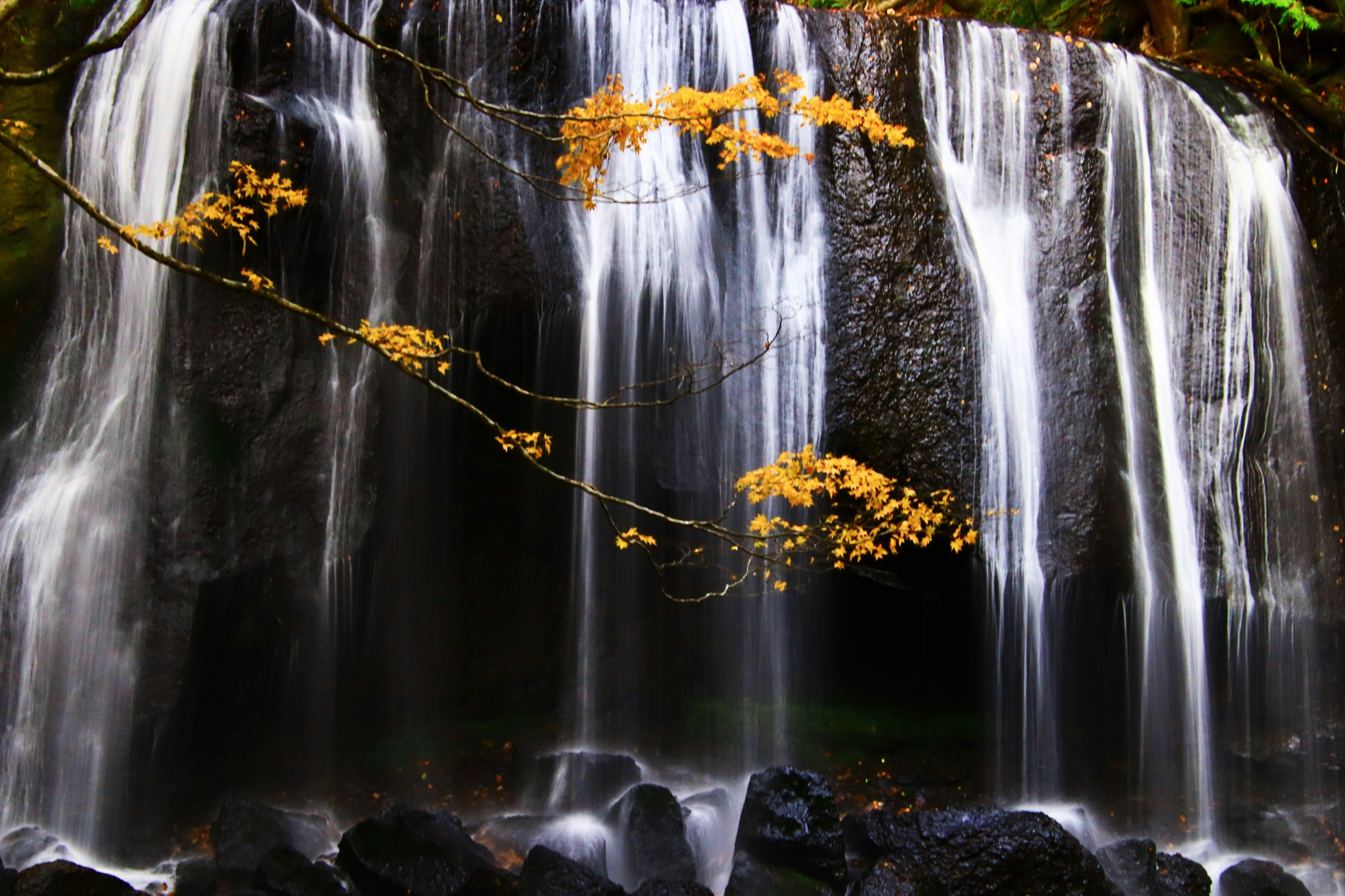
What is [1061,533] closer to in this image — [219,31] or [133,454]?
[133,454]

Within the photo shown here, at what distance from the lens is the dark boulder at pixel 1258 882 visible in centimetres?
691

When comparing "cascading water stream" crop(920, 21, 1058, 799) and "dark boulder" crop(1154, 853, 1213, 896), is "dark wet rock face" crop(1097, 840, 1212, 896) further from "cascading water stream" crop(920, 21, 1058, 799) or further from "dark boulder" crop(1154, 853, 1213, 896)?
"cascading water stream" crop(920, 21, 1058, 799)

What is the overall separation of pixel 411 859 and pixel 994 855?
3.91m

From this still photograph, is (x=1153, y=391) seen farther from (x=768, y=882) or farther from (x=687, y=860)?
(x=687, y=860)

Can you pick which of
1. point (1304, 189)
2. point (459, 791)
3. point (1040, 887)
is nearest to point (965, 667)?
point (1040, 887)

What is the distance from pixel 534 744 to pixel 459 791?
74 cm

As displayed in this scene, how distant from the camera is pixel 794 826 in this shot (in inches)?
254

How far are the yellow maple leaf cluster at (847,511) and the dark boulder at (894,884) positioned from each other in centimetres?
202

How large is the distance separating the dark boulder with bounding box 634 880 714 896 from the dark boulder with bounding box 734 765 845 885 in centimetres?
69

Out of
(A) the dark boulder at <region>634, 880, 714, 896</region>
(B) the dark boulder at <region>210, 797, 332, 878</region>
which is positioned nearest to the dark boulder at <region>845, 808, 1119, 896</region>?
(A) the dark boulder at <region>634, 880, 714, 896</region>

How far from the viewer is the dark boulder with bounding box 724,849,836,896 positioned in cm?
618

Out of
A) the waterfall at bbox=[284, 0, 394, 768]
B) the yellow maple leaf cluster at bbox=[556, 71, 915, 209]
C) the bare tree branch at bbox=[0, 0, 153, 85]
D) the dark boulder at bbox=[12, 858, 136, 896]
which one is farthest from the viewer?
the waterfall at bbox=[284, 0, 394, 768]

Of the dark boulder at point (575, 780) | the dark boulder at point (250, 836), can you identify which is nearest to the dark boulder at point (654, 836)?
the dark boulder at point (575, 780)

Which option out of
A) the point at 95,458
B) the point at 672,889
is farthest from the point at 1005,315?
the point at 95,458
